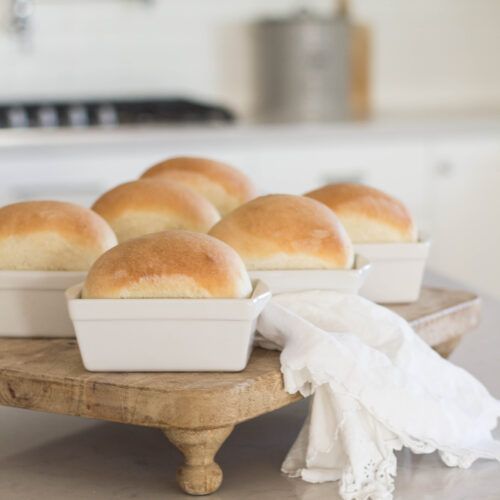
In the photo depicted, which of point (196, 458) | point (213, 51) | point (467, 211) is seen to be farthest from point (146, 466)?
point (213, 51)

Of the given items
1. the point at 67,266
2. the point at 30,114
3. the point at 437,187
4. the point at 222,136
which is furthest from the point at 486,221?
the point at 67,266

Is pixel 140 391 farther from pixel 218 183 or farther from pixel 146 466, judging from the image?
pixel 218 183

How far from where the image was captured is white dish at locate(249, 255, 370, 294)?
1.02 m

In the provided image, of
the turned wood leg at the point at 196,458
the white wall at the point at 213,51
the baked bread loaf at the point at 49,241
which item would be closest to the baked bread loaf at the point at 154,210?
the baked bread loaf at the point at 49,241

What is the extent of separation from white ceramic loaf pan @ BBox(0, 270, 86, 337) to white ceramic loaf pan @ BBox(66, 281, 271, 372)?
146 mm

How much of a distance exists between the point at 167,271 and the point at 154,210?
0.28 m

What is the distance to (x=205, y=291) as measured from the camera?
2.93ft

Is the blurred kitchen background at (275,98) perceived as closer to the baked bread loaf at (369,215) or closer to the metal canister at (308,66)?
the metal canister at (308,66)

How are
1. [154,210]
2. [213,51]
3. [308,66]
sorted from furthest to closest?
[213,51] → [308,66] → [154,210]

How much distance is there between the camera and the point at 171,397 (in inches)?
33.4

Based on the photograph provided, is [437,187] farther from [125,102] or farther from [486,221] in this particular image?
[125,102]

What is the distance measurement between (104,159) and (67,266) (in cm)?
205

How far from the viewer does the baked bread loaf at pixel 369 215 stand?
1174mm

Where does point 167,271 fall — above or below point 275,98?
above
